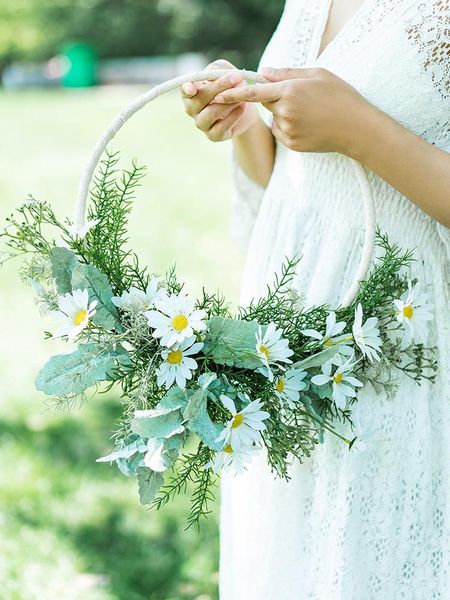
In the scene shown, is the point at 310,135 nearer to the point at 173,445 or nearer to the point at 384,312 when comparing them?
the point at 384,312

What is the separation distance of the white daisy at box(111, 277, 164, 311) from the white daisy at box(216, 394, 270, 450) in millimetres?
165

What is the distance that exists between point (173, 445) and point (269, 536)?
416 millimetres

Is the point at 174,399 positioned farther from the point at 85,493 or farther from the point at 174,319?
the point at 85,493

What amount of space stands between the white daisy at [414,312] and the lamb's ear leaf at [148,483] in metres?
0.42

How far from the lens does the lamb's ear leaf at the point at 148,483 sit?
49.2 inches

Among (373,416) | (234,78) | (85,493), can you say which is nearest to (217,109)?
(234,78)

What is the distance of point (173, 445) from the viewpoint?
47.0 inches

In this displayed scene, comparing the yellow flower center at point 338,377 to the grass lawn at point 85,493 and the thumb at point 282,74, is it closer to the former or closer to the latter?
the thumb at point 282,74

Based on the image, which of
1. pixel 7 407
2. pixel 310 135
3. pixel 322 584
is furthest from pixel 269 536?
pixel 7 407

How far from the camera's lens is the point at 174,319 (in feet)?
3.88

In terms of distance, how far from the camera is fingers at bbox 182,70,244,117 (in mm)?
1323

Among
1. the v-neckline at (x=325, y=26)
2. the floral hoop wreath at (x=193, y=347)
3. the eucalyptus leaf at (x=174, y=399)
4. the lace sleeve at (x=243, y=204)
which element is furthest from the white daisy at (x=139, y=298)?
the lace sleeve at (x=243, y=204)

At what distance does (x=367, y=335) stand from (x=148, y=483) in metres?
0.38

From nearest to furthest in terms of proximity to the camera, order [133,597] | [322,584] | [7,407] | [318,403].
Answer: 1. [318,403]
2. [322,584]
3. [133,597]
4. [7,407]
